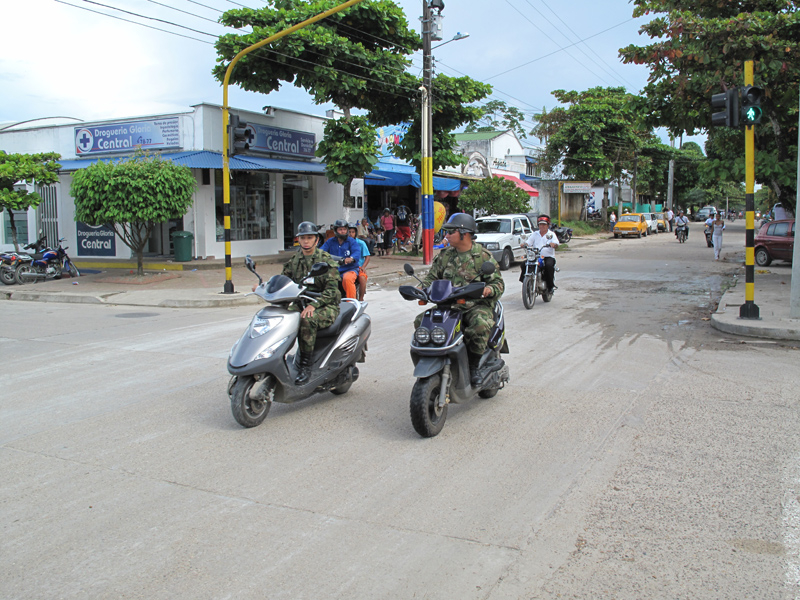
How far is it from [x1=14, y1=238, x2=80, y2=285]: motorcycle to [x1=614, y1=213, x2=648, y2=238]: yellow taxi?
35601 mm

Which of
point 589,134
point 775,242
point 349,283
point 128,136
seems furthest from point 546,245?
point 589,134

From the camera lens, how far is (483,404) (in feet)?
21.6

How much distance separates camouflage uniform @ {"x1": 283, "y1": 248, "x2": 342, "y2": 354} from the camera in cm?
615

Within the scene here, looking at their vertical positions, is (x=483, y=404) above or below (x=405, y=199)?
below

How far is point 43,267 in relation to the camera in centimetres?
1902

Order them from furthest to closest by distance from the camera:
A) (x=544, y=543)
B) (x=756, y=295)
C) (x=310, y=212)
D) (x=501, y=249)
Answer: (x=310, y=212) → (x=501, y=249) → (x=756, y=295) → (x=544, y=543)

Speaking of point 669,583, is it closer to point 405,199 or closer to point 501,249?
point 501,249

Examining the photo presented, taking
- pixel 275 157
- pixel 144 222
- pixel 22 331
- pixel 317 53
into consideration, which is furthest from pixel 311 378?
pixel 275 157

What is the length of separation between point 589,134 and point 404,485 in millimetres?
45373

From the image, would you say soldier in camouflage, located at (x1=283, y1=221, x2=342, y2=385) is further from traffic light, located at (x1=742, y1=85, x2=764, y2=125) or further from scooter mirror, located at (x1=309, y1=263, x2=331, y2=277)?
traffic light, located at (x1=742, y1=85, x2=764, y2=125)

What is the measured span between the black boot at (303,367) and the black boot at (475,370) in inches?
59.0

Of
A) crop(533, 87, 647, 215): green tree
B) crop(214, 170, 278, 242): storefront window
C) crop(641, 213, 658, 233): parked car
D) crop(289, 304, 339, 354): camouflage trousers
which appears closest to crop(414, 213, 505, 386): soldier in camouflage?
crop(289, 304, 339, 354): camouflage trousers

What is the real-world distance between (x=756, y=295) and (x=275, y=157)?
15.8 metres

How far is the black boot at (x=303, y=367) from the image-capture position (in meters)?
6.14
